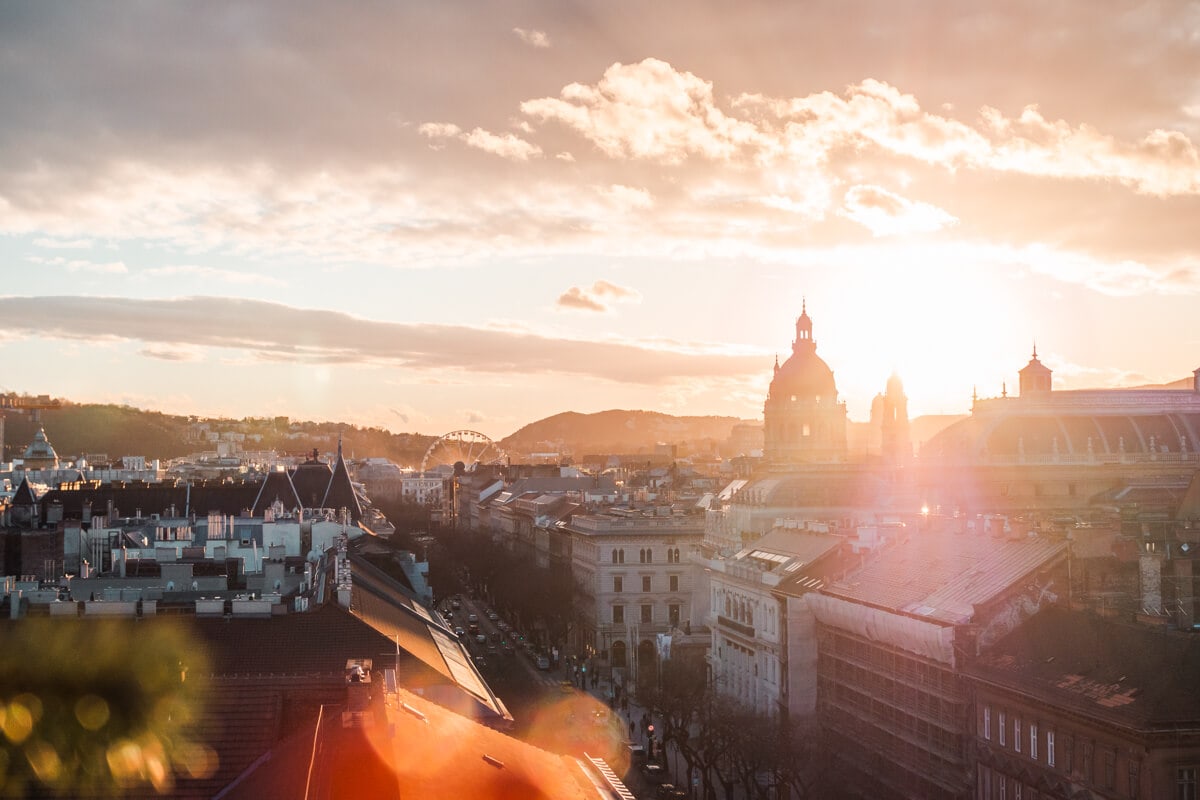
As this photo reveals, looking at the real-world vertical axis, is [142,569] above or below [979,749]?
above

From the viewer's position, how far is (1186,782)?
35.6 m

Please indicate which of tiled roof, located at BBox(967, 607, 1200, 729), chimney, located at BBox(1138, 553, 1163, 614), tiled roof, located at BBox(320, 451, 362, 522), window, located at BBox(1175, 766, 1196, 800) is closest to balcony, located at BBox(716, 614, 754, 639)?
chimney, located at BBox(1138, 553, 1163, 614)

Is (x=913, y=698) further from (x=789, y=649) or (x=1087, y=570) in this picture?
(x=789, y=649)

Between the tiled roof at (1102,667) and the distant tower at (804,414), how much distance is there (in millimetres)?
84051

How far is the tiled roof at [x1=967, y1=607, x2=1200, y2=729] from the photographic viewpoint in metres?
36.7

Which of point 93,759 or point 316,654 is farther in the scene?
point 316,654

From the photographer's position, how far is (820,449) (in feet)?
430

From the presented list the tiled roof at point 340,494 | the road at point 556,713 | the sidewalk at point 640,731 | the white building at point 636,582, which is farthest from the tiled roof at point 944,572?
the tiled roof at point 340,494

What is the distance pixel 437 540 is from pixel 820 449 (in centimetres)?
6106

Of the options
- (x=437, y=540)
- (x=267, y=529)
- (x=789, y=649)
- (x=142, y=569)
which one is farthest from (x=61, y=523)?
(x=437, y=540)

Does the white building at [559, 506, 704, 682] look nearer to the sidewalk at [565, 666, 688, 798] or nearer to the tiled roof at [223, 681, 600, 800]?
the sidewalk at [565, 666, 688, 798]

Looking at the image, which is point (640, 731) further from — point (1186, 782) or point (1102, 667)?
point (1186, 782)

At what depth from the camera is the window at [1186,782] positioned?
117 ft

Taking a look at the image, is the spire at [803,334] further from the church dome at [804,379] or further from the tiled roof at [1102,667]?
the tiled roof at [1102,667]
